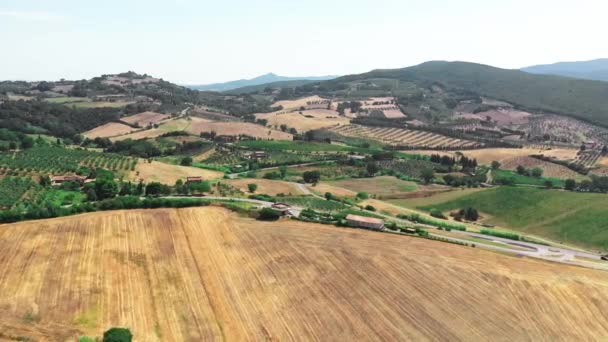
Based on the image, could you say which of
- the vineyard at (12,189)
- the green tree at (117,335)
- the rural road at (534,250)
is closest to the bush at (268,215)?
the rural road at (534,250)

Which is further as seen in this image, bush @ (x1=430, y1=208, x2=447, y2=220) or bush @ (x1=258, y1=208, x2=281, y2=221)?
bush @ (x1=430, y1=208, x2=447, y2=220)

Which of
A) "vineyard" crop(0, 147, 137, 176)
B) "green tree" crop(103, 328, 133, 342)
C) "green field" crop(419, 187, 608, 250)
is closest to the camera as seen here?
"green tree" crop(103, 328, 133, 342)

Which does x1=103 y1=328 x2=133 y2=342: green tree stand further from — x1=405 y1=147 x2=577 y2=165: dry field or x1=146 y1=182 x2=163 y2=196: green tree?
x1=405 y1=147 x2=577 y2=165: dry field

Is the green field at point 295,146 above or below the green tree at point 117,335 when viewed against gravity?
below

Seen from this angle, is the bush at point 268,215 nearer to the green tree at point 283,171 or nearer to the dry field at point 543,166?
the green tree at point 283,171

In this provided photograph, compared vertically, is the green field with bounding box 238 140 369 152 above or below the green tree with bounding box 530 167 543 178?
above

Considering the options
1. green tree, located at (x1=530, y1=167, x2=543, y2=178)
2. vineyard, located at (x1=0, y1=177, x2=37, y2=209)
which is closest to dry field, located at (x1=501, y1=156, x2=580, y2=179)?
green tree, located at (x1=530, y1=167, x2=543, y2=178)

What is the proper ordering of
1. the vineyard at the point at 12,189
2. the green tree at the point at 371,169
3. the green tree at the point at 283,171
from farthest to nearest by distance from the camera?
the green tree at the point at 371,169 < the green tree at the point at 283,171 < the vineyard at the point at 12,189
